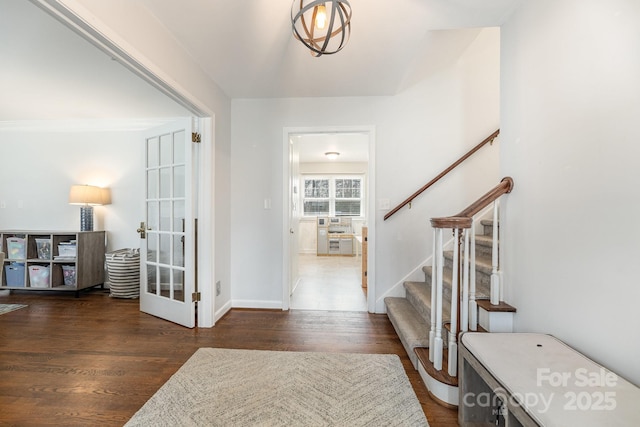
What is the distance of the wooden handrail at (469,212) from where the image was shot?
1404 mm

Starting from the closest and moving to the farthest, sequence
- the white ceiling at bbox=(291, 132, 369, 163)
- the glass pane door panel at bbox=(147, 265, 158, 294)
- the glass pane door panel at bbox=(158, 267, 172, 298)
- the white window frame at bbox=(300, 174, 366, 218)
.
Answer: the glass pane door panel at bbox=(158, 267, 172, 298) < the glass pane door panel at bbox=(147, 265, 158, 294) < the white ceiling at bbox=(291, 132, 369, 163) < the white window frame at bbox=(300, 174, 366, 218)

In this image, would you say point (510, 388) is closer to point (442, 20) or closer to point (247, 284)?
point (442, 20)

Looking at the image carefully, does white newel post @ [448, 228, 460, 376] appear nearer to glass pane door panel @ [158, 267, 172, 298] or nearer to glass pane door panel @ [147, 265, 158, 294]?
glass pane door panel @ [158, 267, 172, 298]

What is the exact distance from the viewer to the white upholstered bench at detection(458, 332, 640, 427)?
30.8 inches

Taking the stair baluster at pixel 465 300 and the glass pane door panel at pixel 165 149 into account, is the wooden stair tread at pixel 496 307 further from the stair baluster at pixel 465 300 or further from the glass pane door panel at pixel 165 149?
the glass pane door panel at pixel 165 149

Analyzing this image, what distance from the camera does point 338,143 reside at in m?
5.05

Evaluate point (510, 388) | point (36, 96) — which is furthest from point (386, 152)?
point (36, 96)

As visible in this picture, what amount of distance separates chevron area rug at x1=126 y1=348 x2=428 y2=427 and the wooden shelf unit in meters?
2.44

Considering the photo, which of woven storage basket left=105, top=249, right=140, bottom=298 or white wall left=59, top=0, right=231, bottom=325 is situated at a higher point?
white wall left=59, top=0, right=231, bottom=325

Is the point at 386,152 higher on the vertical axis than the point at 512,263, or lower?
higher

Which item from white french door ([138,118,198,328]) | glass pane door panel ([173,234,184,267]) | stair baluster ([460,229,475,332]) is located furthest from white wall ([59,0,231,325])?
stair baluster ([460,229,475,332])

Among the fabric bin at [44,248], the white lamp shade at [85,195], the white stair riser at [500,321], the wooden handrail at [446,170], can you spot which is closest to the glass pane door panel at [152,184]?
the white lamp shade at [85,195]

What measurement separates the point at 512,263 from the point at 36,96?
458cm

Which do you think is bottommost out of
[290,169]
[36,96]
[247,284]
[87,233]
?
[247,284]
